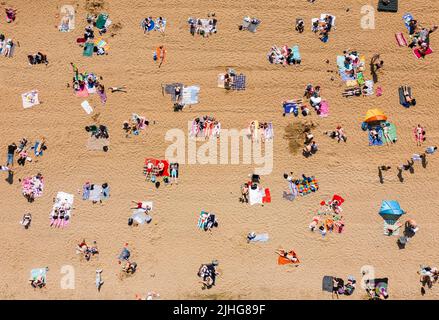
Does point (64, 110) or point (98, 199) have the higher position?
point (64, 110)

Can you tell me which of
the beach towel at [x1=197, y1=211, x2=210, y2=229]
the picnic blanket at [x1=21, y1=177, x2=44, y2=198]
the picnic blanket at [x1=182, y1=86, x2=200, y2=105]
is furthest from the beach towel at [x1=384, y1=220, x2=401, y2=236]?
the picnic blanket at [x1=21, y1=177, x2=44, y2=198]

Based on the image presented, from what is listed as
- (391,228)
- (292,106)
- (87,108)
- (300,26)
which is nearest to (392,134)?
(391,228)

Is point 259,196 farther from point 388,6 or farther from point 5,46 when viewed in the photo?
point 5,46

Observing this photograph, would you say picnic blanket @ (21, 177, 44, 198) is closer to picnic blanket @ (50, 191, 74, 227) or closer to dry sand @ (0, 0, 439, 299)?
dry sand @ (0, 0, 439, 299)

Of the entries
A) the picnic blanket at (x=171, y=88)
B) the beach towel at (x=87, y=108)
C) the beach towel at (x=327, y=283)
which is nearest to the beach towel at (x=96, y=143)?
the beach towel at (x=87, y=108)
